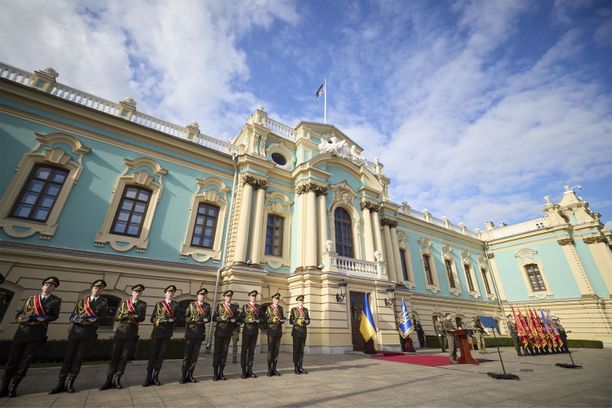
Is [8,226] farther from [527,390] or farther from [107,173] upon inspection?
[527,390]

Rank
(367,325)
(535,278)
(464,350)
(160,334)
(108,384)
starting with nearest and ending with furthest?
(108,384), (160,334), (464,350), (367,325), (535,278)

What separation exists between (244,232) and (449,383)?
10.3m

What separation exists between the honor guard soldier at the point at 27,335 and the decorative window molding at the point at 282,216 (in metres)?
9.58

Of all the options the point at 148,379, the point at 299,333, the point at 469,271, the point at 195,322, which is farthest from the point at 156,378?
the point at 469,271

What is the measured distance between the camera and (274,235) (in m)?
15.6

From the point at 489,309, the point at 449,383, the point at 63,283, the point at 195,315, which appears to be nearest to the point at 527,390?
the point at 449,383

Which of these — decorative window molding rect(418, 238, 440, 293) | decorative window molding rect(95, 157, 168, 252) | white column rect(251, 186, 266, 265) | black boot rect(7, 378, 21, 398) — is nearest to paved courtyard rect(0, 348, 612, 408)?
black boot rect(7, 378, 21, 398)

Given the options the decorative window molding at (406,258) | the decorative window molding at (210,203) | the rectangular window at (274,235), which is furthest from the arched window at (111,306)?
the decorative window molding at (406,258)

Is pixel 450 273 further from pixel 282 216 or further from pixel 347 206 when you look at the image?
pixel 282 216

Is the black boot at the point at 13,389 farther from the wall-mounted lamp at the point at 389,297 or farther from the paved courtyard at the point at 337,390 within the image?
the wall-mounted lamp at the point at 389,297

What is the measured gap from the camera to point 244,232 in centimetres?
1388

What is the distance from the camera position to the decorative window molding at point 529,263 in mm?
25131

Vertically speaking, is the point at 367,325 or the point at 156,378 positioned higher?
the point at 367,325

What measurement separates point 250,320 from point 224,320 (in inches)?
28.3
